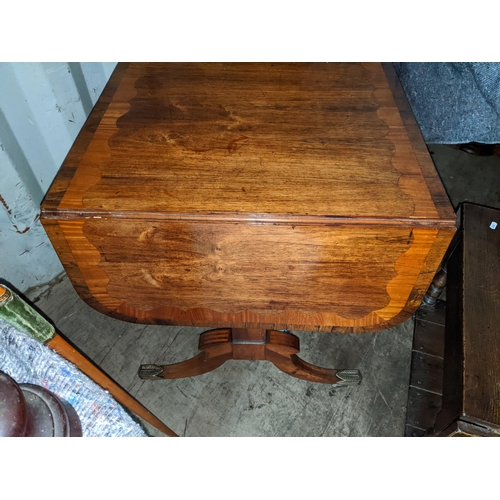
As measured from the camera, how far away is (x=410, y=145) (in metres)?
0.91

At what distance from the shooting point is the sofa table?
771 millimetres

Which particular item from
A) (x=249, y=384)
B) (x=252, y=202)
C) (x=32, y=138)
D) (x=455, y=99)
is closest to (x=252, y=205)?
(x=252, y=202)

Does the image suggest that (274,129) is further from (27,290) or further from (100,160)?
(27,290)

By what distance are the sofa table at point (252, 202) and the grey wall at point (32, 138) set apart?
13.2 inches

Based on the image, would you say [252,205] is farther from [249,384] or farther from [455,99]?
[249,384]

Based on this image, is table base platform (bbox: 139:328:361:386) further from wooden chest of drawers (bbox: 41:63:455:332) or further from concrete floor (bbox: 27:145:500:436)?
wooden chest of drawers (bbox: 41:63:455:332)

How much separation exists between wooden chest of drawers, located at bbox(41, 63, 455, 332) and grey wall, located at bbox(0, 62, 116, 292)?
1.14ft

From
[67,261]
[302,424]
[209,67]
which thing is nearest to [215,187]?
[67,261]

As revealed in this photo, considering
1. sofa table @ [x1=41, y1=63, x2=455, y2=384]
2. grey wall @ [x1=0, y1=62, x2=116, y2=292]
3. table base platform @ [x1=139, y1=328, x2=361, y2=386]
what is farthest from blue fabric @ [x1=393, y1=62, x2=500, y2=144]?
grey wall @ [x1=0, y1=62, x2=116, y2=292]

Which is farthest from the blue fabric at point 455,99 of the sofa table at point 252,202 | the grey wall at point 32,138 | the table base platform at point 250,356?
the grey wall at point 32,138

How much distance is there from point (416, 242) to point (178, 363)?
0.92 m

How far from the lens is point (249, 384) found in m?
1.41

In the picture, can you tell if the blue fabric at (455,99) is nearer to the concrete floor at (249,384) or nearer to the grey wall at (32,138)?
the concrete floor at (249,384)

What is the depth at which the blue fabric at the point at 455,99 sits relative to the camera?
0.97 metres
